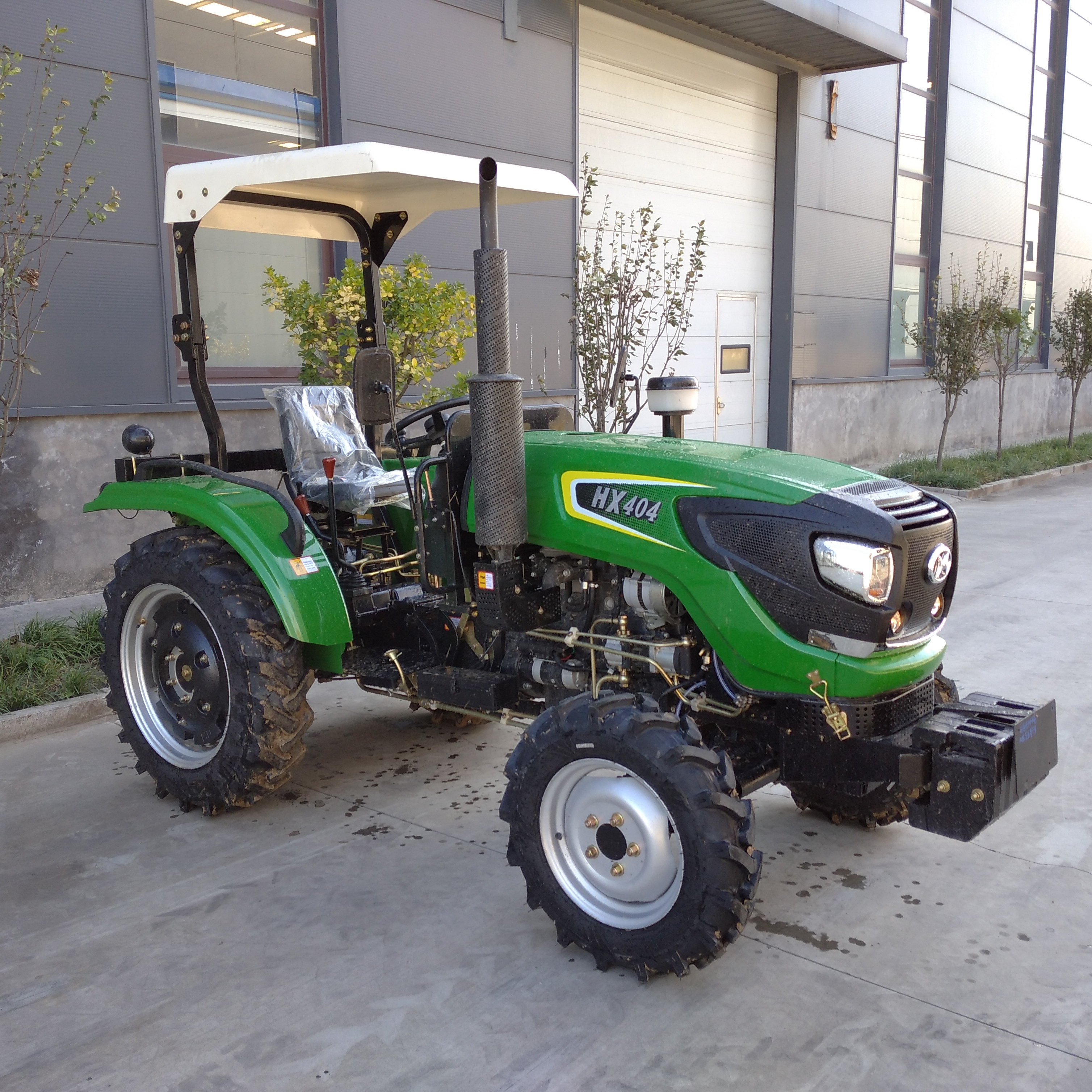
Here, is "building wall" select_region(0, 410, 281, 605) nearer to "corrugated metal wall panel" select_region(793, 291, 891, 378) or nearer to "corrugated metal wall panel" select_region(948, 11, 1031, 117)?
"corrugated metal wall panel" select_region(793, 291, 891, 378)

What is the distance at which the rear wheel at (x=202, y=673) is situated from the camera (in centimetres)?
375

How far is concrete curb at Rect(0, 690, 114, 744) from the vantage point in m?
4.78

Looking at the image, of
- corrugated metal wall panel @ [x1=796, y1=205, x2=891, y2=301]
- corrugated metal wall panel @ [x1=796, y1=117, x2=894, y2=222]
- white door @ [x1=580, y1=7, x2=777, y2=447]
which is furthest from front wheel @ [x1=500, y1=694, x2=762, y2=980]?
corrugated metal wall panel @ [x1=796, y1=117, x2=894, y2=222]

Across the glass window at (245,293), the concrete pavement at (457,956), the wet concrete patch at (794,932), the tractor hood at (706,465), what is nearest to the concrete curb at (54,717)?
the concrete pavement at (457,956)

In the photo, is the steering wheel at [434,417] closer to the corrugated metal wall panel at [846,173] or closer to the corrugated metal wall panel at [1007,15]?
the corrugated metal wall panel at [846,173]

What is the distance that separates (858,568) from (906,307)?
1459cm

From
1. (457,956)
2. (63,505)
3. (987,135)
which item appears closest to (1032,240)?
(987,135)

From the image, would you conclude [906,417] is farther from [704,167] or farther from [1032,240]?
[1032,240]

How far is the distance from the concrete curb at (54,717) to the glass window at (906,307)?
13359 mm

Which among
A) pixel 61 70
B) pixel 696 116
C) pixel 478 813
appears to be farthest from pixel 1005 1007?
pixel 696 116

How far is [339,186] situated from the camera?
4.22 metres

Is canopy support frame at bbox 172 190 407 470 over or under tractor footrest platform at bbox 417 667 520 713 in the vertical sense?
over

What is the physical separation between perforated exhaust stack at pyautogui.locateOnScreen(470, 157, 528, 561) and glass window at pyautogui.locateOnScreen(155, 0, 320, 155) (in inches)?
198

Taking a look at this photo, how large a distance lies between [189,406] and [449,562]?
4.22 metres
